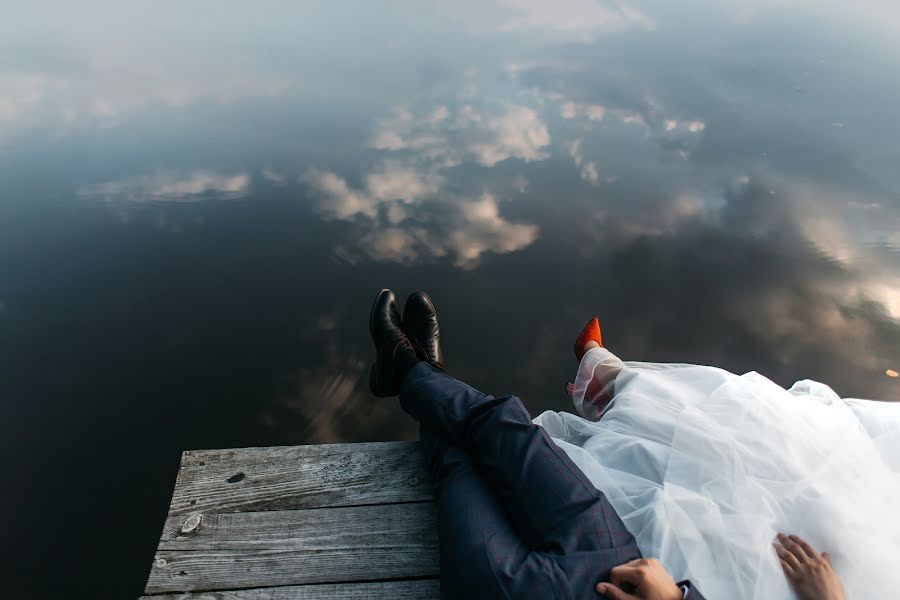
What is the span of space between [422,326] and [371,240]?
3.78 ft

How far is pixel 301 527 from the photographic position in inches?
57.4

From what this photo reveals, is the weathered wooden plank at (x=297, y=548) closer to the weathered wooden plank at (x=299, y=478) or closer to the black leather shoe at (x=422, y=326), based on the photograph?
the weathered wooden plank at (x=299, y=478)

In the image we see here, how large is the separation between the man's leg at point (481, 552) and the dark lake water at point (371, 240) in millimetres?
1050

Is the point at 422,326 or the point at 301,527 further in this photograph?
the point at 422,326

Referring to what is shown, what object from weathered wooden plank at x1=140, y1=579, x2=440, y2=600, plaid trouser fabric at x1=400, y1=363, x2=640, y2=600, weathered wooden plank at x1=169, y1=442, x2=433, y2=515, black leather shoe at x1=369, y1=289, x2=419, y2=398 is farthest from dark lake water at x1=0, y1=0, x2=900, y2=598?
plaid trouser fabric at x1=400, y1=363, x2=640, y2=600

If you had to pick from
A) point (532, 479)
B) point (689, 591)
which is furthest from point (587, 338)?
point (689, 591)

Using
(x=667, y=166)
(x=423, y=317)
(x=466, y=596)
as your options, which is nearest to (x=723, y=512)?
(x=466, y=596)

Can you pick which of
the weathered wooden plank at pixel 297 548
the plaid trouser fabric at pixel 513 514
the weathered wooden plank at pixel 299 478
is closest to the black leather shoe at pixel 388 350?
the weathered wooden plank at pixel 299 478

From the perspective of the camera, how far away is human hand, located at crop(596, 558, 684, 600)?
1.07m

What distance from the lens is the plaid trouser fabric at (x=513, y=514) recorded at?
44.0 inches

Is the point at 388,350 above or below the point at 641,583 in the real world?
below

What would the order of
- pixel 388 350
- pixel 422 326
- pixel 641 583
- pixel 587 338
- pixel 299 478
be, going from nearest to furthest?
1. pixel 641 583
2. pixel 299 478
3. pixel 388 350
4. pixel 587 338
5. pixel 422 326

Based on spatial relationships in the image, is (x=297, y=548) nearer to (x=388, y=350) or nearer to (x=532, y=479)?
(x=532, y=479)

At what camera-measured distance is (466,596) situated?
1.14 meters
